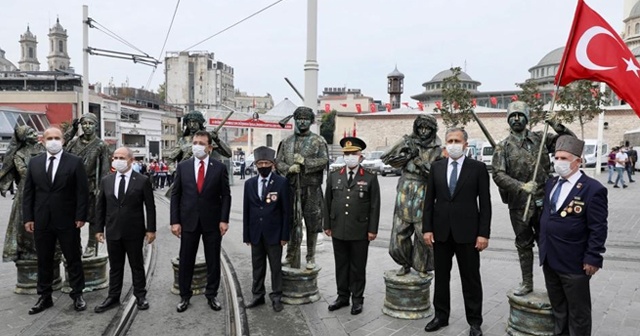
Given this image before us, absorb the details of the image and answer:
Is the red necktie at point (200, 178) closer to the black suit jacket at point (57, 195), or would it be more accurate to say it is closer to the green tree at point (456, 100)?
the black suit jacket at point (57, 195)

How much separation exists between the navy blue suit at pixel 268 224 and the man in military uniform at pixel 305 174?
0.88ft

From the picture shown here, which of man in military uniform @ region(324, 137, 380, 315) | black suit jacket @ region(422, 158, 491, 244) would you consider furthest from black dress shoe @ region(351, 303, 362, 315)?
black suit jacket @ region(422, 158, 491, 244)

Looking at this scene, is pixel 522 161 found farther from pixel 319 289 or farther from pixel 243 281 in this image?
pixel 243 281

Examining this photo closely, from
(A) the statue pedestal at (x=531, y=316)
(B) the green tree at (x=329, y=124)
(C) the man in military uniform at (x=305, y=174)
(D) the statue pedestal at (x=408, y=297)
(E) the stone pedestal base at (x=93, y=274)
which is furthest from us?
(B) the green tree at (x=329, y=124)

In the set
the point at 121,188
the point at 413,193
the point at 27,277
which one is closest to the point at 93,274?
the point at 27,277

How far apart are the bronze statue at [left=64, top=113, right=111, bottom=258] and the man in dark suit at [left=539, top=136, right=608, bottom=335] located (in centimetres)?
552

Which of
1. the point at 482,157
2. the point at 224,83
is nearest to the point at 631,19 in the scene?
the point at 482,157

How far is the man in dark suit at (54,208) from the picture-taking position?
5.48 metres

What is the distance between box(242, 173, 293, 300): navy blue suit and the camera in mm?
5566

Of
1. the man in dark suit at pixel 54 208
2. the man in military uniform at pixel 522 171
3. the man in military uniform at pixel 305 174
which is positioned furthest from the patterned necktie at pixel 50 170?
the man in military uniform at pixel 522 171

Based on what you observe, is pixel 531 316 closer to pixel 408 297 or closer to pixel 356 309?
pixel 408 297

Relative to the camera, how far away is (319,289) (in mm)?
6566

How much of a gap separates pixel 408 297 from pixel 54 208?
4210mm

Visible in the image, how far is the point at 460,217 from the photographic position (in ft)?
15.2
